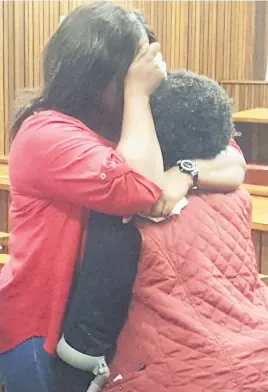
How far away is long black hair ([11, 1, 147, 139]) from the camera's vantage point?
49.8 inches

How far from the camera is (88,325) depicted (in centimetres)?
125

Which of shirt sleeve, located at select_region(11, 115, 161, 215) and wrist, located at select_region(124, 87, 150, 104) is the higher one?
wrist, located at select_region(124, 87, 150, 104)

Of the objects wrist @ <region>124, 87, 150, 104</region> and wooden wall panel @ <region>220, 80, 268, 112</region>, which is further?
wooden wall panel @ <region>220, 80, 268, 112</region>

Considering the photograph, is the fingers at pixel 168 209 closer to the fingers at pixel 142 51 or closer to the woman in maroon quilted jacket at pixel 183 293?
the woman in maroon quilted jacket at pixel 183 293

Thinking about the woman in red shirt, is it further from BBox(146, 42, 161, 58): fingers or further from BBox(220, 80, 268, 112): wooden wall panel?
BBox(220, 80, 268, 112): wooden wall panel

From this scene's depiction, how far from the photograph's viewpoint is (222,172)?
1365 millimetres

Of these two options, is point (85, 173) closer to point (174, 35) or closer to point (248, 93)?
point (174, 35)

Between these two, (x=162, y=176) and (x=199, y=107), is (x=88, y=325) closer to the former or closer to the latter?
(x=162, y=176)

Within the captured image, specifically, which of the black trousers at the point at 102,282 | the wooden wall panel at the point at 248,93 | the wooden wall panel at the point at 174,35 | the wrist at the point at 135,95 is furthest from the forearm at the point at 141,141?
the wooden wall panel at the point at 248,93

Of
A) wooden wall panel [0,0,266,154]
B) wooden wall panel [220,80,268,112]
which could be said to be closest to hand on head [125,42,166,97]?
wooden wall panel [0,0,266,154]

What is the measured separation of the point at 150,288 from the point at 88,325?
5.0 inches

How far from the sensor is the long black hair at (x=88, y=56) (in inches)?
49.8

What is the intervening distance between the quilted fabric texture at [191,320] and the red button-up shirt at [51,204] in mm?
100

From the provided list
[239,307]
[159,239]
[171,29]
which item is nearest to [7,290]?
[159,239]
